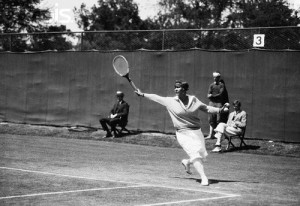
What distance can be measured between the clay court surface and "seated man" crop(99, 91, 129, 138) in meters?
2.29

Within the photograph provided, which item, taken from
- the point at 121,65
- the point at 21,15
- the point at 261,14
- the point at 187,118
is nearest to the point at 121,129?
the point at 121,65

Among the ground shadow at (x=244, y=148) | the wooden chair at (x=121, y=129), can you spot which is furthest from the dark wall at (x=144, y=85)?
the ground shadow at (x=244, y=148)

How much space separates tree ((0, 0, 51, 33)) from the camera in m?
62.5

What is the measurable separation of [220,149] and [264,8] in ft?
155

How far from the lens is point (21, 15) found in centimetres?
6406

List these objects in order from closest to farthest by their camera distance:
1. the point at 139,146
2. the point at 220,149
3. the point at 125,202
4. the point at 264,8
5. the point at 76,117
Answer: the point at 125,202
the point at 220,149
the point at 139,146
the point at 76,117
the point at 264,8

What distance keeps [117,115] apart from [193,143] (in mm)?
9771

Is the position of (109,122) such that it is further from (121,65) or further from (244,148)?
(121,65)

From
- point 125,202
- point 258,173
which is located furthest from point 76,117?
point 125,202

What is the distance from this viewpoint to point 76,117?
A: 23.2 meters

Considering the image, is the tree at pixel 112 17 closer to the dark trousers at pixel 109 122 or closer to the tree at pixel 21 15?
the tree at pixel 21 15

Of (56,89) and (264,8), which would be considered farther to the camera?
(264,8)

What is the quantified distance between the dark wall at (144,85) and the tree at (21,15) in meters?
38.7

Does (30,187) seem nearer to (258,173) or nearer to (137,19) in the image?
(258,173)
